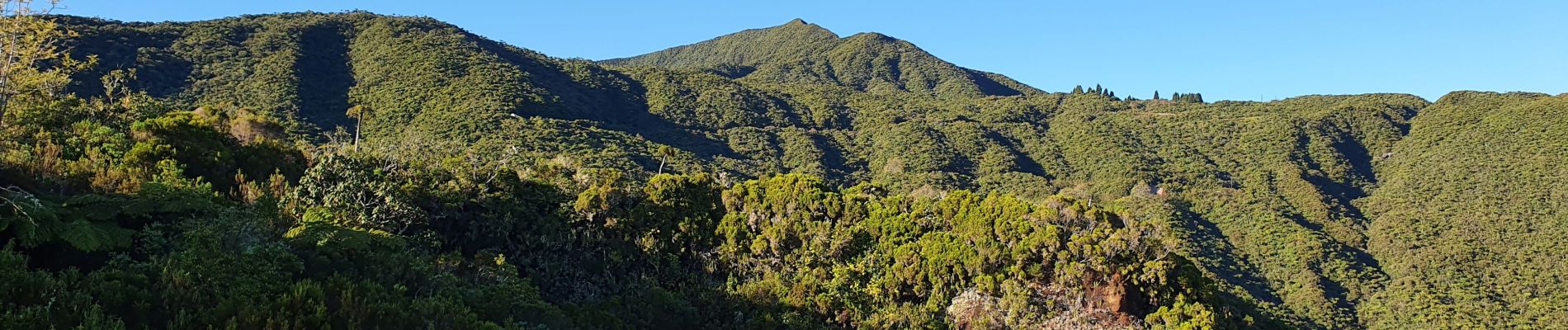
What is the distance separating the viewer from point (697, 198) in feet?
90.8

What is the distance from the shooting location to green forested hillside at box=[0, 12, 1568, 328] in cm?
1239

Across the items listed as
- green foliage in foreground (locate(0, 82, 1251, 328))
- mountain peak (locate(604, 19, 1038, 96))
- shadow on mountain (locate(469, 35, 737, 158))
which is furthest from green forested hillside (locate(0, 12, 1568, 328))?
mountain peak (locate(604, 19, 1038, 96))

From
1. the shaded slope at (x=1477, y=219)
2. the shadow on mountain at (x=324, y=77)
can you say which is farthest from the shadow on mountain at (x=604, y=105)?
the shaded slope at (x=1477, y=219)

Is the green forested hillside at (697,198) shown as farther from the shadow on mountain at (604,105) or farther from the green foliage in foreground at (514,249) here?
the shadow on mountain at (604,105)

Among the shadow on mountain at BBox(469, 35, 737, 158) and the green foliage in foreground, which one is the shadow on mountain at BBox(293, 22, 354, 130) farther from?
the green foliage in foreground

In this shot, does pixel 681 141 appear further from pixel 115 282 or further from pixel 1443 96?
pixel 1443 96

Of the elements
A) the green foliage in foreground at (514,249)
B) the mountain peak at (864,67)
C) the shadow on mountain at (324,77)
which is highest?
the mountain peak at (864,67)

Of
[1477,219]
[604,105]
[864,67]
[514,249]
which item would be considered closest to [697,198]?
[514,249]

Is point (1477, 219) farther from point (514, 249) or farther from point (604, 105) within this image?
point (604, 105)

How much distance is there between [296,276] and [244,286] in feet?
4.98

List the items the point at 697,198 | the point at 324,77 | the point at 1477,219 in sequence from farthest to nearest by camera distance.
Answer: the point at 324,77
the point at 1477,219
the point at 697,198

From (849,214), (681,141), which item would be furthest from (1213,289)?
(681,141)

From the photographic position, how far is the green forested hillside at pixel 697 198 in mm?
12391

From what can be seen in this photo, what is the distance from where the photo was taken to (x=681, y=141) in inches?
3216
